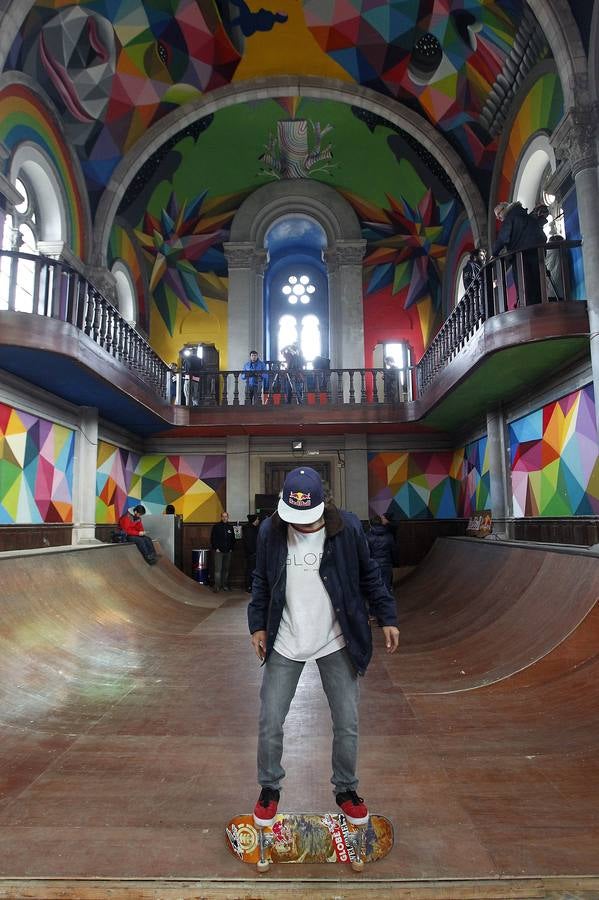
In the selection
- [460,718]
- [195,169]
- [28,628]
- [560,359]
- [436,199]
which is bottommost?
[460,718]

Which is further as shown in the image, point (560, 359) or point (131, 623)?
point (560, 359)

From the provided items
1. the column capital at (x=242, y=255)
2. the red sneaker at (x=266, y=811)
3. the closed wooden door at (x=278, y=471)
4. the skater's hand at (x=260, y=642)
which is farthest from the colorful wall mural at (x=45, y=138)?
the red sneaker at (x=266, y=811)

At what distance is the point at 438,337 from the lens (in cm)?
1082

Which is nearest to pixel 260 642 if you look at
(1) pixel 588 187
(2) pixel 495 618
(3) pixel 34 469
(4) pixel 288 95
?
(2) pixel 495 618

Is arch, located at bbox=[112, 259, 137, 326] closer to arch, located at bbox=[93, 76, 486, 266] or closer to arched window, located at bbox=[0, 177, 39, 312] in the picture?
arch, located at bbox=[93, 76, 486, 266]

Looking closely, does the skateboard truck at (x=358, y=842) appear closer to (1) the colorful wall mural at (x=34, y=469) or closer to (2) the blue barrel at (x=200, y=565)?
(1) the colorful wall mural at (x=34, y=469)

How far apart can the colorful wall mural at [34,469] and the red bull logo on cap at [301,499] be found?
22.1 feet

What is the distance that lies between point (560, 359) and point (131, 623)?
6083 millimetres

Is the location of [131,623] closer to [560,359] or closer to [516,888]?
[516,888]

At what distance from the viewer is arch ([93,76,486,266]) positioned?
1100 centimetres

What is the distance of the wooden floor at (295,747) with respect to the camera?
7.28ft

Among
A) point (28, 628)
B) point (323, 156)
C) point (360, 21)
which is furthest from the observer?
point (323, 156)

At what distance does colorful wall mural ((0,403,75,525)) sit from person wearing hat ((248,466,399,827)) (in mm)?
6638

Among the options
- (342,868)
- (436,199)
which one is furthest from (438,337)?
(342,868)
